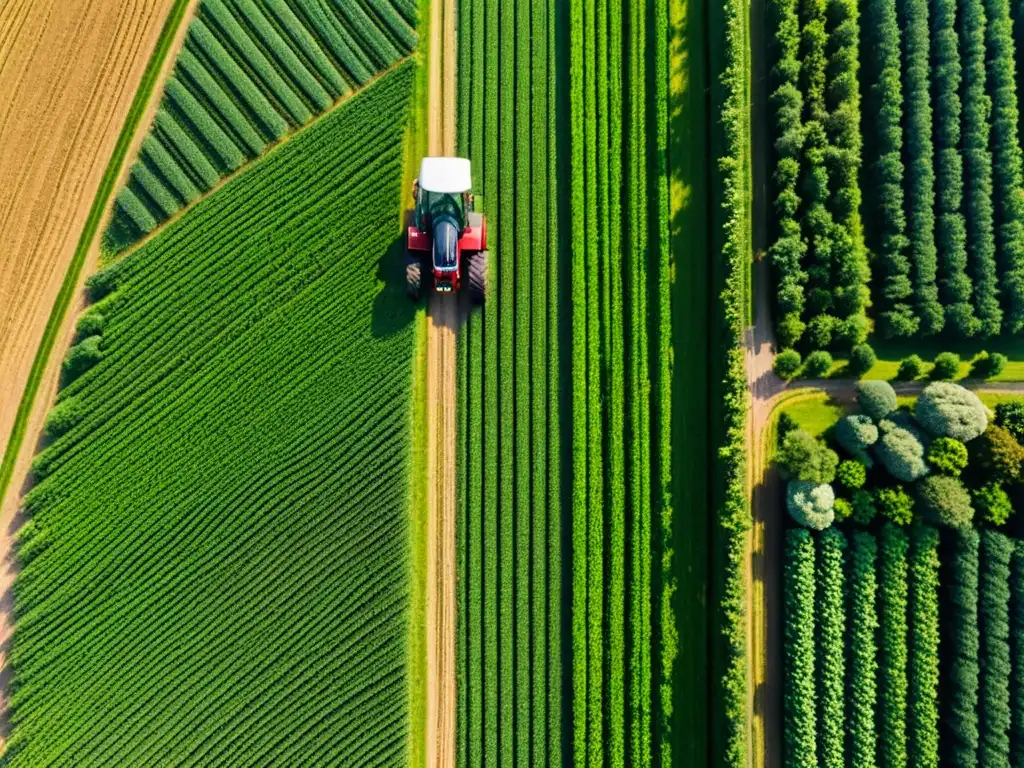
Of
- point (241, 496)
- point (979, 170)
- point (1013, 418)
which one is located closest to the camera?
point (1013, 418)

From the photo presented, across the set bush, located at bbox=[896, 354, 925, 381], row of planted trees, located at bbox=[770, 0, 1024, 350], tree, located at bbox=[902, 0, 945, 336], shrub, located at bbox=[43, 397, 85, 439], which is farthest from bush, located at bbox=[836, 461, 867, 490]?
shrub, located at bbox=[43, 397, 85, 439]

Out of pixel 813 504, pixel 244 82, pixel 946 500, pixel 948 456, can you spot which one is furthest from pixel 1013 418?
pixel 244 82

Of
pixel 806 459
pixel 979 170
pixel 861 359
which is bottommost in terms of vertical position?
pixel 806 459

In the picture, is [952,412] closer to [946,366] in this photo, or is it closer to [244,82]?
[946,366]

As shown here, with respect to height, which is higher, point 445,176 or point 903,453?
point 445,176

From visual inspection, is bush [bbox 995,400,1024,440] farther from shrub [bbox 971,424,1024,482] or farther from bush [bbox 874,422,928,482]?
bush [bbox 874,422,928,482]

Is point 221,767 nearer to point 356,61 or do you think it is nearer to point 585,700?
point 585,700
